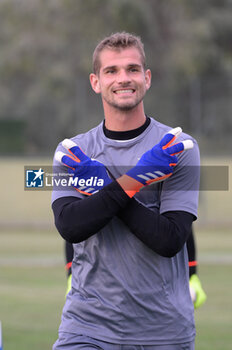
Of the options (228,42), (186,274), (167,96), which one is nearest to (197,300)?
(186,274)

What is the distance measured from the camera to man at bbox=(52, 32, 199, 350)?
12.1 ft

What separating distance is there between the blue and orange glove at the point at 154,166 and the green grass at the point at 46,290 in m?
4.39

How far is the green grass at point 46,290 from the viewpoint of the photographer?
27.8 ft

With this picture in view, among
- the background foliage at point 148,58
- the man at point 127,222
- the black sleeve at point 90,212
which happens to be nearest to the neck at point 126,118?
the man at point 127,222

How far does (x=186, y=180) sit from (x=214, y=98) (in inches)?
880

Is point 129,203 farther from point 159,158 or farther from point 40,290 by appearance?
point 40,290

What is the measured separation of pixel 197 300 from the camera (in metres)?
5.66

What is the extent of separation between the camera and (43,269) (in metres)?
14.1

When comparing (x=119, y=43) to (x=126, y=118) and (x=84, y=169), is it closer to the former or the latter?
(x=126, y=118)

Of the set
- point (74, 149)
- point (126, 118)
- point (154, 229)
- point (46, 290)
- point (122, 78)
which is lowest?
point (46, 290)

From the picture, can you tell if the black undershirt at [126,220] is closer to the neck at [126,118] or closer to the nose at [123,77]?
the neck at [126,118]

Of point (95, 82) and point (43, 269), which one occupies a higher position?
point (95, 82)

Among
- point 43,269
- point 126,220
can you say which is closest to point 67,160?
point 126,220

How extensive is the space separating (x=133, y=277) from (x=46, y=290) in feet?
27.3
